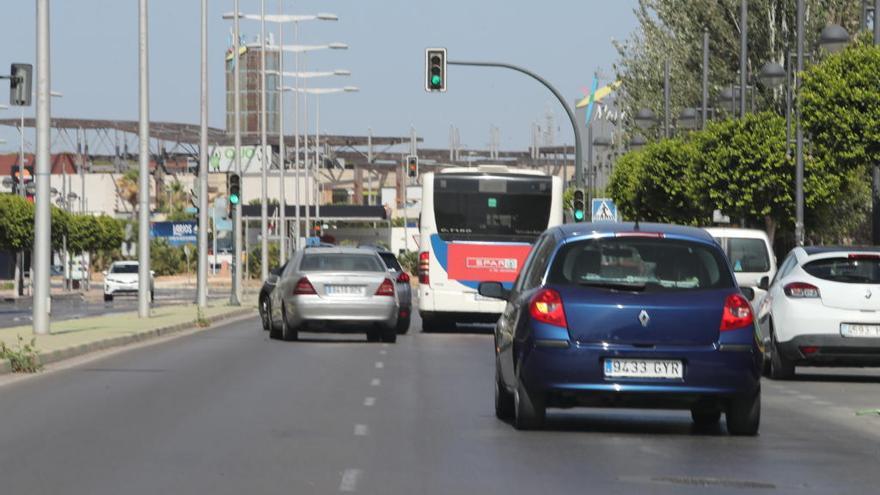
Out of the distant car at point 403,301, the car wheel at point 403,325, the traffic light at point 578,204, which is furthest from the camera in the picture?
the traffic light at point 578,204

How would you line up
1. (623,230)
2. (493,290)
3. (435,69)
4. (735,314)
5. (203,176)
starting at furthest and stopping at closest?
(203,176), (435,69), (493,290), (623,230), (735,314)

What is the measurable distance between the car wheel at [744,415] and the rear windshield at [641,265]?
0.89 metres

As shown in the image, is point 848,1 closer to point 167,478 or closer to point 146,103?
point 146,103

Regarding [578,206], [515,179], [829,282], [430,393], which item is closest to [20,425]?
[430,393]

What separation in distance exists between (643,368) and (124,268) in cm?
6426

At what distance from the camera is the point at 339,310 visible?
3159cm

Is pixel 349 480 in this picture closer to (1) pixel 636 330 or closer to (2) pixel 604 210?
(1) pixel 636 330

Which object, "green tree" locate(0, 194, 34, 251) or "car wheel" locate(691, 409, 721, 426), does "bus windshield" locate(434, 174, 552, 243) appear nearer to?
"car wheel" locate(691, 409, 721, 426)

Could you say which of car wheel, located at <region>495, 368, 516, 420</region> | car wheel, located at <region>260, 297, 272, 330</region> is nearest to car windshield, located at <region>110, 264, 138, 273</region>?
car wheel, located at <region>260, 297, 272, 330</region>

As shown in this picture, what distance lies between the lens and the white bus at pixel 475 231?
3609cm

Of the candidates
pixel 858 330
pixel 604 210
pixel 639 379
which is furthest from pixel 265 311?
pixel 639 379

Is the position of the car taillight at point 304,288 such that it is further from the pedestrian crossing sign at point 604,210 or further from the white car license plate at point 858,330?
the pedestrian crossing sign at point 604,210

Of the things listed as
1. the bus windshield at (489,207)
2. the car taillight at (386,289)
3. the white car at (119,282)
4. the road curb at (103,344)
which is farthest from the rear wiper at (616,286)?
the white car at (119,282)

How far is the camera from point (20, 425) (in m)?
15.3
